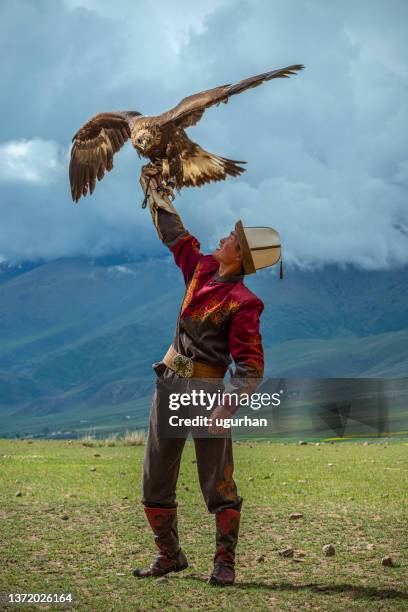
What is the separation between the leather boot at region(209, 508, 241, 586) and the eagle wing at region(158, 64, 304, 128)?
2.68 m

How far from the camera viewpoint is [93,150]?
716cm

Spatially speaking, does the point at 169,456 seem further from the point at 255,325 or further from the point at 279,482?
the point at 279,482

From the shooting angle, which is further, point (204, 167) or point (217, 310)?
point (204, 167)

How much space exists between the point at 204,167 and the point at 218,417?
2177 mm

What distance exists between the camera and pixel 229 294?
18.7 ft

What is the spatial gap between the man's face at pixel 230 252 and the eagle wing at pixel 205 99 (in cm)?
86

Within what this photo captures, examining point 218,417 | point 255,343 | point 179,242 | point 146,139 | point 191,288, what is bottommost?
point 218,417

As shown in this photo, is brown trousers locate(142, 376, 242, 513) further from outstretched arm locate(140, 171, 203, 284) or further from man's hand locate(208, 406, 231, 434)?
outstretched arm locate(140, 171, 203, 284)

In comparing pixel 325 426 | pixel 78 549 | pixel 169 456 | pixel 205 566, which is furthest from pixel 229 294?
pixel 325 426

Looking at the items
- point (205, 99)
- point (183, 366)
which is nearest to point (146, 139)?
point (205, 99)

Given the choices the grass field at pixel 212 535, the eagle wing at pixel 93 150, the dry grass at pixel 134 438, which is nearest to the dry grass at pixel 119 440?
the dry grass at pixel 134 438

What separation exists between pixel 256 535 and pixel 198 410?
6.84 feet

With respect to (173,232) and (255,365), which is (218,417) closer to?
(255,365)

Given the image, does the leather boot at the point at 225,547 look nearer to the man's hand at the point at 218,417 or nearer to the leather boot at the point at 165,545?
the leather boot at the point at 165,545
